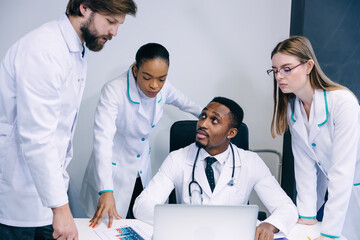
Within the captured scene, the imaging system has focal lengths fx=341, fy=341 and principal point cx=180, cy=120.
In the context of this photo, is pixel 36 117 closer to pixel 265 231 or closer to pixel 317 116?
pixel 265 231

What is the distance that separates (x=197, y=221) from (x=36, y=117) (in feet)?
1.93

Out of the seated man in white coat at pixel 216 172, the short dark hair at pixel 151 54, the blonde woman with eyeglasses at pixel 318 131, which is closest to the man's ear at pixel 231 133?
the seated man in white coat at pixel 216 172

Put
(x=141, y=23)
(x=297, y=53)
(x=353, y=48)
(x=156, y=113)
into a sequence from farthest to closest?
(x=141, y=23)
(x=353, y=48)
(x=156, y=113)
(x=297, y=53)

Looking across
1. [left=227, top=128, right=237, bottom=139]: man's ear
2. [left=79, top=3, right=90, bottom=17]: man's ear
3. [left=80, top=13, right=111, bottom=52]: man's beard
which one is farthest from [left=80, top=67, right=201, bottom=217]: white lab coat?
[left=79, top=3, right=90, bottom=17]: man's ear

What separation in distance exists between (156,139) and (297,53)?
4.14ft

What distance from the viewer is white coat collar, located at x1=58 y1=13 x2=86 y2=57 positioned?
3.92 ft

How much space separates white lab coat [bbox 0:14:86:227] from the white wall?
1148mm

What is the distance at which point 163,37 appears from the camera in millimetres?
2391

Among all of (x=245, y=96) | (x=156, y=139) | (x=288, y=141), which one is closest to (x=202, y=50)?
(x=245, y=96)

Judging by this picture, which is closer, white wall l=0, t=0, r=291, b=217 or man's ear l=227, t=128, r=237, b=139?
man's ear l=227, t=128, r=237, b=139

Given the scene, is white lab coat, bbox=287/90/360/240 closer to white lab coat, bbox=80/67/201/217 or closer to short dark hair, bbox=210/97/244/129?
short dark hair, bbox=210/97/244/129

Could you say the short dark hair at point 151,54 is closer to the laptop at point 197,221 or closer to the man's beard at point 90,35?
the man's beard at point 90,35

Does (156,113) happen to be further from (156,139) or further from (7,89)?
(7,89)

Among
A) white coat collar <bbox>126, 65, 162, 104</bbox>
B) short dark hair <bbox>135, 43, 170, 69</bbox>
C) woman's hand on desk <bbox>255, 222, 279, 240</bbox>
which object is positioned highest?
short dark hair <bbox>135, 43, 170, 69</bbox>
